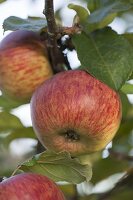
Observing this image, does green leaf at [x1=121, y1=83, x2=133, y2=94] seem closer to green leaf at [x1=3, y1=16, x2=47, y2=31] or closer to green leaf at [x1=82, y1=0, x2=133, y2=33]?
green leaf at [x1=82, y1=0, x2=133, y2=33]

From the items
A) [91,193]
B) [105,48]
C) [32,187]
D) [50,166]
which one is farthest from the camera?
[91,193]

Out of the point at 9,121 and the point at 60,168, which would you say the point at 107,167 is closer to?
the point at 9,121

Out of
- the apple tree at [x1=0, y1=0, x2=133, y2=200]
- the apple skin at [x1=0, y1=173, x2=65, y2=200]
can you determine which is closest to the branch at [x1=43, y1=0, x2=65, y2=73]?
the apple tree at [x1=0, y1=0, x2=133, y2=200]

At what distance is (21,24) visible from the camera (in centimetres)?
143

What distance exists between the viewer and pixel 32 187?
3.78ft

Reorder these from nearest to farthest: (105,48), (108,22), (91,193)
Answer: (105,48)
(108,22)
(91,193)

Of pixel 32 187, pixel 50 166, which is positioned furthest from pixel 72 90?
pixel 32 187

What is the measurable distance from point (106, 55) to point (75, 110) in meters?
0.15

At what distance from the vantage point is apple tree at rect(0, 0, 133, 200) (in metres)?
1.32

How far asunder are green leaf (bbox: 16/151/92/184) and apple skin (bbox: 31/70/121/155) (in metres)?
0.11

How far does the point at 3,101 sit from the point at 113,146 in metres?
0.37

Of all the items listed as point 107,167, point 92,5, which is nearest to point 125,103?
point 107,167

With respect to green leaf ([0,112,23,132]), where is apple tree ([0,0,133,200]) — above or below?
above

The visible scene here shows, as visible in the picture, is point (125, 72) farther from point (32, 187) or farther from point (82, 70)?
point (32, 187)
